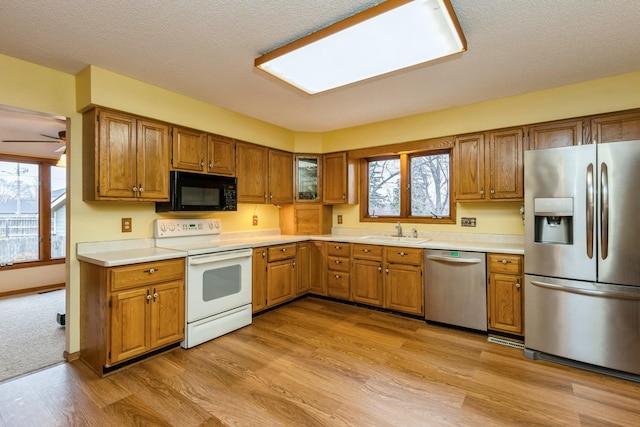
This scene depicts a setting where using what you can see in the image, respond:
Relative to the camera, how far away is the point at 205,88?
9.62 ft

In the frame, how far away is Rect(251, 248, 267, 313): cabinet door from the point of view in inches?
134

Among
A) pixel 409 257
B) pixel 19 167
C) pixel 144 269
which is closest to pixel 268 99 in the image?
pixel 144 269

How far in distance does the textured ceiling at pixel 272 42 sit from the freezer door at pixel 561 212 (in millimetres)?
737

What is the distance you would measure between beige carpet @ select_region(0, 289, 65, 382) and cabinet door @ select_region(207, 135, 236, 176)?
213 cm

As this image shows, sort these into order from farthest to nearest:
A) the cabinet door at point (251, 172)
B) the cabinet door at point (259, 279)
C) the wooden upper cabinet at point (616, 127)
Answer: the cabinet door at point (251, 172)
the cabinet door at point (259, 279)
the wooden upper cabinet at point (616, 127)

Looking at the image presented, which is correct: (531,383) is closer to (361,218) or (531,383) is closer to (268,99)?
(361,218)

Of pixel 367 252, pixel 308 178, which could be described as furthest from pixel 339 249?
pixel 308 178

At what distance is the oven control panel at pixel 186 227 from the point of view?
3094 millimetres

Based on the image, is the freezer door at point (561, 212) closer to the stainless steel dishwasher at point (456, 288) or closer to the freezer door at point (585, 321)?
the freezer door at point (585, 321)

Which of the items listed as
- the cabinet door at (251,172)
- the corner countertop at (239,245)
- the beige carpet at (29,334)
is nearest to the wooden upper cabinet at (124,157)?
the corner countertop at (239,245)

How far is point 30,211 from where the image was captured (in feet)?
15.7

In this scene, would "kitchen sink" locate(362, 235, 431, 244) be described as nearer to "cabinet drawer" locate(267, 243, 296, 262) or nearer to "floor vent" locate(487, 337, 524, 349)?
"cabinet drawer" locate(267, 243, 296, 262)

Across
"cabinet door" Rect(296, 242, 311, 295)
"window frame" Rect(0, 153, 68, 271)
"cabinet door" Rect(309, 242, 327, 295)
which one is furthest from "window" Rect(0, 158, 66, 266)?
"cabinet door" Rect(309, 242, 327, 295)

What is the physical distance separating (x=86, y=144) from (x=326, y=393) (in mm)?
2720
